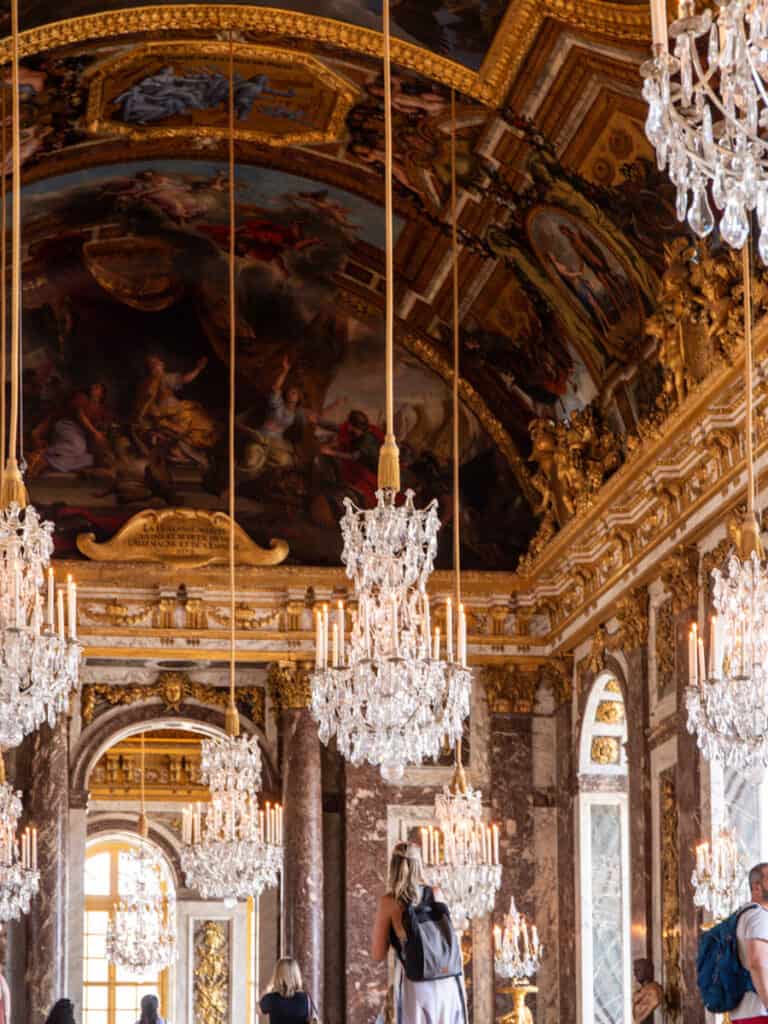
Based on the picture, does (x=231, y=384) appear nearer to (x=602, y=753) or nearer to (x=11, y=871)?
(x=11, y=871)

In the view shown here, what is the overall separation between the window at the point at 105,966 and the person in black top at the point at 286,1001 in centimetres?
2251

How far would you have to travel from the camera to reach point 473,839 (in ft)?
62.7

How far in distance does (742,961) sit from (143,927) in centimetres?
2467

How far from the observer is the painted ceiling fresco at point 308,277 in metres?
19.2

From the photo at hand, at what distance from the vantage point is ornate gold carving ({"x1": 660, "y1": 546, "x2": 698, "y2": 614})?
18906 mm

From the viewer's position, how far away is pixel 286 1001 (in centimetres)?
1417

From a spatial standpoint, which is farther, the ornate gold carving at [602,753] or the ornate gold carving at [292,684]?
the ornate gold carving at [292,684]

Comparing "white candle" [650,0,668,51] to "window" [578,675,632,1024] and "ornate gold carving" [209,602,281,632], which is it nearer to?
"window" [578,675,632,1024]

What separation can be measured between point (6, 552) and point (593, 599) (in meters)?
10.9

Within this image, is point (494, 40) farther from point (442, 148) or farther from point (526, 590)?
point (526, 590)

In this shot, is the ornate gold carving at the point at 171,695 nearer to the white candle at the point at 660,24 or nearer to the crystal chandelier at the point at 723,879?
the crystal chandelier at the point at 723,879

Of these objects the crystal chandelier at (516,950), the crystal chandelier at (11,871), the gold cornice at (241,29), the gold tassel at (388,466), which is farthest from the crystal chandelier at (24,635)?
the crystal chandelier at (516,950)

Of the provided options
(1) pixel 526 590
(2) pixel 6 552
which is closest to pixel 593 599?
(1) pixel 526 590

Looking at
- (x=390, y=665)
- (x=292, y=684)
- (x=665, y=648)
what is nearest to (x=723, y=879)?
(x=665, y=648)
